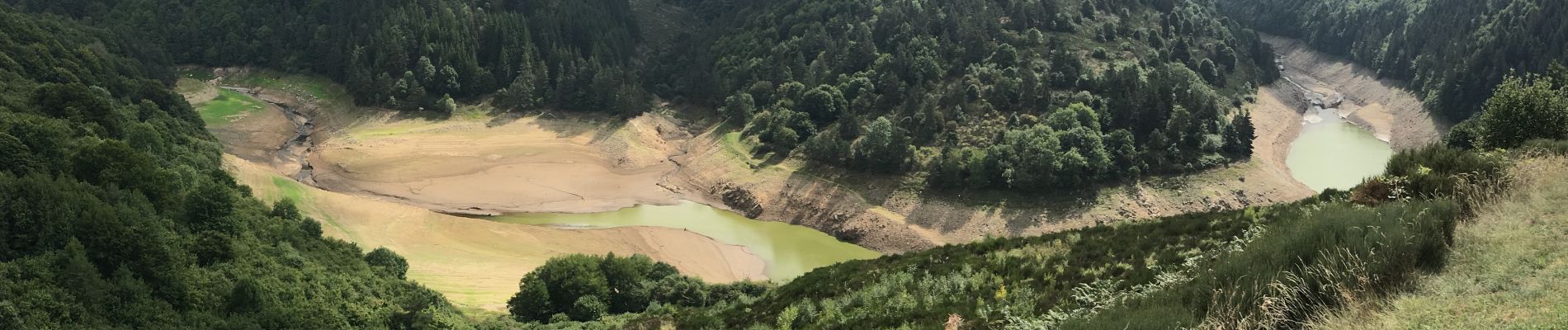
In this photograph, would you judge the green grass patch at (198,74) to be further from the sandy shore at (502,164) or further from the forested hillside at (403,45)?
the sandy shore at (502,164)

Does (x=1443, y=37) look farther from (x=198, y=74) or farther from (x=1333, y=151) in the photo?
(x=198, y=74)

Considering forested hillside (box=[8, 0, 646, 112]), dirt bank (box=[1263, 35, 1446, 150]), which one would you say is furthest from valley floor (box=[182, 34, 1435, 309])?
forested hillside (box=[8, 0, 646, 112])

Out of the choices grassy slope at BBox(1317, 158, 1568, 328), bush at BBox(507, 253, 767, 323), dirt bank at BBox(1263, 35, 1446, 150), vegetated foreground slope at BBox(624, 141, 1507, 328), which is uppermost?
grassy slope at BBox(1317, 158, 1568, 328)

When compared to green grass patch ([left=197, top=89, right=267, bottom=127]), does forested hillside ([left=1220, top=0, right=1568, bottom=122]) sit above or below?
above

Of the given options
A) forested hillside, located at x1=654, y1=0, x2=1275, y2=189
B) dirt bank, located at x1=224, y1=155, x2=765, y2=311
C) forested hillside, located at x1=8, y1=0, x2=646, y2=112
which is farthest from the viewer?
forested hillside, located at x1=8, y1=0, x2=646, y2=112

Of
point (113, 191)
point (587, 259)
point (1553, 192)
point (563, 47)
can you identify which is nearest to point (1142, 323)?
point (1553, 192)

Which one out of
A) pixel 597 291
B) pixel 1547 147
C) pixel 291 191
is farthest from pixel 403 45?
pixel 1547 147

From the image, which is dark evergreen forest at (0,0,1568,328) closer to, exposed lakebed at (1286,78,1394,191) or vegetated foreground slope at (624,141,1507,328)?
vegetated foreground slope at (624,141,1507,328)
